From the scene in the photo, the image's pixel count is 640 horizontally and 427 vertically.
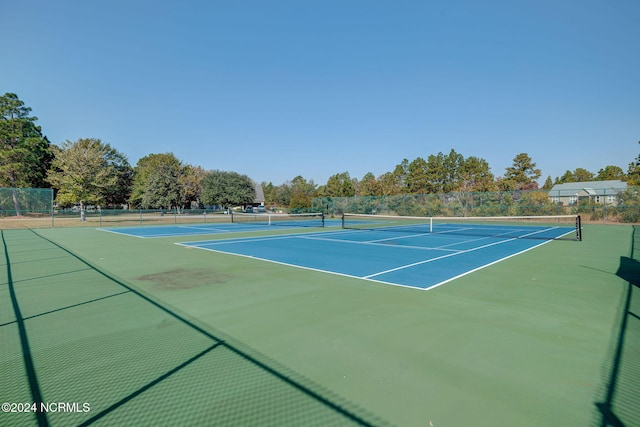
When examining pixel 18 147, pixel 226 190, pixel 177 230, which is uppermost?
pixel 18 147

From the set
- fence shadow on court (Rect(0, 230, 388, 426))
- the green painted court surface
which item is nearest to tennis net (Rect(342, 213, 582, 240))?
the green painted court surface

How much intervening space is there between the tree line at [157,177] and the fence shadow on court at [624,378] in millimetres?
41177

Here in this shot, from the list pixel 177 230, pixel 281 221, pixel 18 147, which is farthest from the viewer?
pixel 18 147

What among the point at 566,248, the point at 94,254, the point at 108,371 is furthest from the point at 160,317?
the point at 566,248

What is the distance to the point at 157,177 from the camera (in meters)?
52.8

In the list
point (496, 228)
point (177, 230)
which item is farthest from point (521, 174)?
point (177, 230)

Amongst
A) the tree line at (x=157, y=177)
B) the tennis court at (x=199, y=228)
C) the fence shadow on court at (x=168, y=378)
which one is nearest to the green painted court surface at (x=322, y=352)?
the fence shadow on court at (x=168, y=378)

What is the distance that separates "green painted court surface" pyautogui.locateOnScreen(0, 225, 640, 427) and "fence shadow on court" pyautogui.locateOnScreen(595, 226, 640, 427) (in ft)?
0.06

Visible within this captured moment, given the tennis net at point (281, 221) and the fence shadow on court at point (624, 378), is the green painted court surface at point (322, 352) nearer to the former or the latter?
the fence shadow on court at point (624, 378)

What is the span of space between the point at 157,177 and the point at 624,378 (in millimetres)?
57431

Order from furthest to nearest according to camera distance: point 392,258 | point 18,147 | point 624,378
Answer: point 18,147 < point 392,258 < point 624,378

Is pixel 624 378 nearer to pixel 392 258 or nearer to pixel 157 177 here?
pixel 392 258

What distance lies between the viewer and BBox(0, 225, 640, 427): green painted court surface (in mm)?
2904

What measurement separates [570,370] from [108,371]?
4881 millimetres
